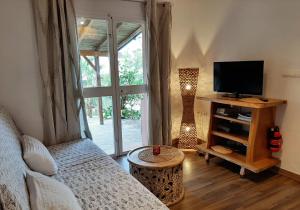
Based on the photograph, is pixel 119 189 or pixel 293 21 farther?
pixel 293 21

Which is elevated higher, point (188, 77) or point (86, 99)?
point (188, 77)

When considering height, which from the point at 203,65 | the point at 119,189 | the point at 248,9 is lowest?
the point at 119,189

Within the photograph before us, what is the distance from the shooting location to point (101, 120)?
10.2ft

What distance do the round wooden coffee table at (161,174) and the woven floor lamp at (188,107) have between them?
1.24 metres

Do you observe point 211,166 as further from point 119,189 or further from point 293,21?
point 293,21

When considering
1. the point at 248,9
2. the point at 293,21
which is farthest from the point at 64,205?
the point at 248,9

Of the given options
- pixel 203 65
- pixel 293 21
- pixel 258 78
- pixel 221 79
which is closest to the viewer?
pixel 293 21

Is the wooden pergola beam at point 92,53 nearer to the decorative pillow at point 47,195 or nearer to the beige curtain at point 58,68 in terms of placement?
the beige curtain at point 58,68

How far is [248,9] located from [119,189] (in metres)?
2.59

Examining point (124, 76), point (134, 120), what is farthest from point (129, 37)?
point (134, 120)

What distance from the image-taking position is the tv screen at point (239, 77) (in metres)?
2.54

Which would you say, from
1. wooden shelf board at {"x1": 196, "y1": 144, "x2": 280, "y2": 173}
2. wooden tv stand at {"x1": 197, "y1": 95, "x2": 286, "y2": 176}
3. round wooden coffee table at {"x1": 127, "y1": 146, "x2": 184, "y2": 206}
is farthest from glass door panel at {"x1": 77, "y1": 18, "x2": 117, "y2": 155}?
wooden shelf board at {"x1": 196, "y1": 144, "x2": 280, "y2": 173}

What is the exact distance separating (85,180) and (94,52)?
1752 millimetres

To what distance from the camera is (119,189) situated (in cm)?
158
